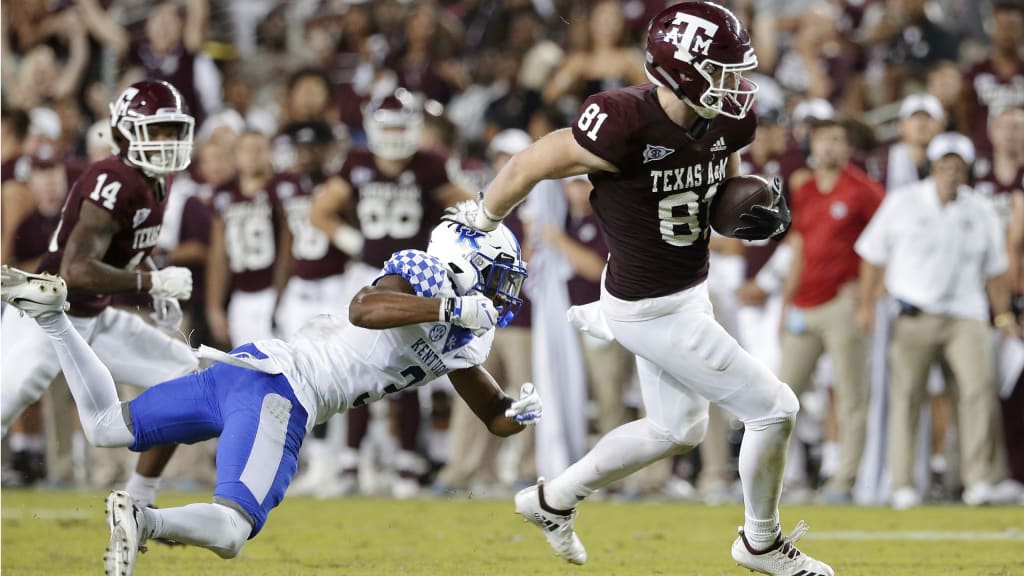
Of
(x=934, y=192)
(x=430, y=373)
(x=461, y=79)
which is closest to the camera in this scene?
(x=430, y=373)

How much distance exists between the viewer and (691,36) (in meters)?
4.98

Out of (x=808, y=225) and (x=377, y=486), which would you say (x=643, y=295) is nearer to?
(x=808, y=225)

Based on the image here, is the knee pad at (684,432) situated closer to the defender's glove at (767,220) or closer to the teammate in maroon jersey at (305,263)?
the defender's glove at (767,220)

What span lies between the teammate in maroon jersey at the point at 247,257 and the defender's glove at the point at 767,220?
17.5 ft

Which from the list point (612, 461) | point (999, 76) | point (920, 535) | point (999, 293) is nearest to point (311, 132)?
point (999, 293)

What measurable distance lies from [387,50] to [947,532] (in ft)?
22.3

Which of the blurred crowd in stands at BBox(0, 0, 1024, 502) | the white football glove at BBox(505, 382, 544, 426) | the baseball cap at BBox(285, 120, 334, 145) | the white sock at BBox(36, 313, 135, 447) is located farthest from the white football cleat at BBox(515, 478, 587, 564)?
the baseball cap at BBox(285, 120, 334, 145)

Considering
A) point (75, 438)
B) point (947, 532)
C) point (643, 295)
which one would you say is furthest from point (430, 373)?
Answer: point (75, 438)

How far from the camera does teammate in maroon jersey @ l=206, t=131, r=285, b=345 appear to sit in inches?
389

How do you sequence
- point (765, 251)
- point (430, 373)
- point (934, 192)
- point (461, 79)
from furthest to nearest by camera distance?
point (461, 79)
point (765, 251)
point (934, 192)
point (430, 373)

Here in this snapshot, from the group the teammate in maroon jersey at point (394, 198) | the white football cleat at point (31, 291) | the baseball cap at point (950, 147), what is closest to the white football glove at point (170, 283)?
the white football cleat at point (31, 291)

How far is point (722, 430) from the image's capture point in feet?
30.4

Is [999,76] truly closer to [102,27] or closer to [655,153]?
[655,153]

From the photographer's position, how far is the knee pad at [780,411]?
17.0ft
